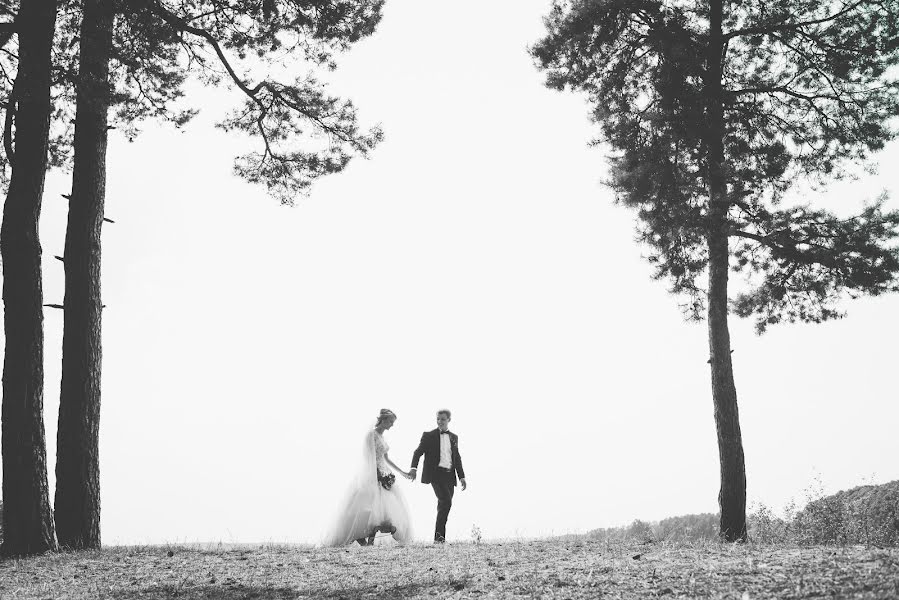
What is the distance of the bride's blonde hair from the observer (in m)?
11.1

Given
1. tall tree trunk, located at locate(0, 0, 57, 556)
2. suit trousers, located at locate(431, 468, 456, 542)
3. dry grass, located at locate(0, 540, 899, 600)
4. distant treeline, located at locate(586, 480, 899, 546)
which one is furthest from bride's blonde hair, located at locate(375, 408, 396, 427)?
tall tree trunk, located at locate(0, 0, 57, 556)

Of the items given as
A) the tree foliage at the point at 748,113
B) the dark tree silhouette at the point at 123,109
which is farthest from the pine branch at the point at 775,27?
the dark tree silhouette at the point at 123,109

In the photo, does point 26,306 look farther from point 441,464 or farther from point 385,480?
point 441,464

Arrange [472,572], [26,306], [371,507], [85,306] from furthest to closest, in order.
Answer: [371,507] < [85,306] < [26,306] < [472,572]

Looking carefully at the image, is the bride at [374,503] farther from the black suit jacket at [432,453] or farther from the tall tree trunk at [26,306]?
the tall tree trunk at [26,306]

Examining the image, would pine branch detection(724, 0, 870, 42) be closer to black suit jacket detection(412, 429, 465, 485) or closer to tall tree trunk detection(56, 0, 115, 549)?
black suit jacket detection(412, 429, 465, 485)

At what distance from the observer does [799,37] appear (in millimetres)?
12438

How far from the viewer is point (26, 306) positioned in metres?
9.38

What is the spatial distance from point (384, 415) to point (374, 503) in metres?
1.27

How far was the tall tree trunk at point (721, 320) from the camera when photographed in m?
11.3

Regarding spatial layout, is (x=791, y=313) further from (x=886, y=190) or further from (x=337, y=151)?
(x=337, y=151)

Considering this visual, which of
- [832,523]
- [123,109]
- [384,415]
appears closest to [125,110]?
[123,109]

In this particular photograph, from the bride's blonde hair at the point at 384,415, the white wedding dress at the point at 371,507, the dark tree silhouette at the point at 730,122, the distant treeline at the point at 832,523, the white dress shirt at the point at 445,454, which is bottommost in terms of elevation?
the distant treeline at the point at 832,523

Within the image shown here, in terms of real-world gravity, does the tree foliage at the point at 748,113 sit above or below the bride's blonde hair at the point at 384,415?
above
